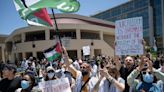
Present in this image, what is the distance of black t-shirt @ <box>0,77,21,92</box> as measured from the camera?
604 centimetres

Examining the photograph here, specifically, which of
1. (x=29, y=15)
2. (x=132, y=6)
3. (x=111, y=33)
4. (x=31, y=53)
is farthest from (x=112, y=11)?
(x=29, y=15)

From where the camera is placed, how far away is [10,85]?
6086mm

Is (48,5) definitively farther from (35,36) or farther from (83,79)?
(35,36)

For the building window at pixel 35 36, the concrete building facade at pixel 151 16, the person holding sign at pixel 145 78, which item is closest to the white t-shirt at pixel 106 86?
the person holding sign at pixel 145 78

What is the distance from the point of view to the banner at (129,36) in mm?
7199

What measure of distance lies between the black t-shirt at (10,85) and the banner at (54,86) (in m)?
0.96

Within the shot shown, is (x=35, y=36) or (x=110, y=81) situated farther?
(x=35, y=36)

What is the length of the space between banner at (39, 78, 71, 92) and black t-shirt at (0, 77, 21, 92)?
3.14 ft

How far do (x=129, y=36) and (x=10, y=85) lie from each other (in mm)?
2631

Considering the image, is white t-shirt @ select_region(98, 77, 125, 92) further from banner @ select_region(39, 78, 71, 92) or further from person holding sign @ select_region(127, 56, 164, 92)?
banner @ select_region(39, 78, 71, 92)

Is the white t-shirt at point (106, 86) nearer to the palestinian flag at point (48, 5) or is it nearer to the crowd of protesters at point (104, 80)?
the crowd of protesters at point (104, 80)

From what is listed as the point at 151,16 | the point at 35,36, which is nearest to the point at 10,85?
the point at 35,36

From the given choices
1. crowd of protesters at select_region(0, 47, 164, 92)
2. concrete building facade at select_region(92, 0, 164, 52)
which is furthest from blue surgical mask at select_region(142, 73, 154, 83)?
concrete building facade at select_region(92, 0, 164, 52)

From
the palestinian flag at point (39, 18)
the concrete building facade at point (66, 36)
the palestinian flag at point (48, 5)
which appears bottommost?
the concrete building facade at point (66, 36)
